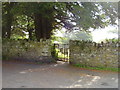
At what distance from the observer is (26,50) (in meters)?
12.0

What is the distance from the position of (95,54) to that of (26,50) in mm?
5463

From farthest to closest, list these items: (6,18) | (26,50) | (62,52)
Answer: (62,52)
(6,18)
(26,50)

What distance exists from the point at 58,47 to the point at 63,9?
4.28 m

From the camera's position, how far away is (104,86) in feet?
19.2

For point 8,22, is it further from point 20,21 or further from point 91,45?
point 91,45

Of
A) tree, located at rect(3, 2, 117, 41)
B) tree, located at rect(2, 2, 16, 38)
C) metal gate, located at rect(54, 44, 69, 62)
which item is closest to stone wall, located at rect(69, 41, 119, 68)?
tree, located at rect(3, 2, 117, 41)

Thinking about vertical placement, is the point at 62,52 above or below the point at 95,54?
below

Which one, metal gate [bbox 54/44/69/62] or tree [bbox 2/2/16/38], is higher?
tree [bbox 2/2/16/38]

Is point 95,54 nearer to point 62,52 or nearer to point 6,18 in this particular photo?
point 62,52

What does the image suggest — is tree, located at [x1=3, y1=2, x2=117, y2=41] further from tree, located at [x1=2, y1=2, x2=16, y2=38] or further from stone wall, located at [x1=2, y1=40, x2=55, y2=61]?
stone wall, located at [x1=2, y1=40, x2=55, y2=61]

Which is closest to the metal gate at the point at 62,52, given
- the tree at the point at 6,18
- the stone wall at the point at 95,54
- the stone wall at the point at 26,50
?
the stone wall at the point at 26,50

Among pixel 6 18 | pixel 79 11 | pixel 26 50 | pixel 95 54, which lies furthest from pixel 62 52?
pixel 6 18

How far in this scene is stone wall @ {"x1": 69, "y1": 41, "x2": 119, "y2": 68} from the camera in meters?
9.38

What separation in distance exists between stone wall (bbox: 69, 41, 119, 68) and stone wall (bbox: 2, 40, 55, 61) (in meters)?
2.13
